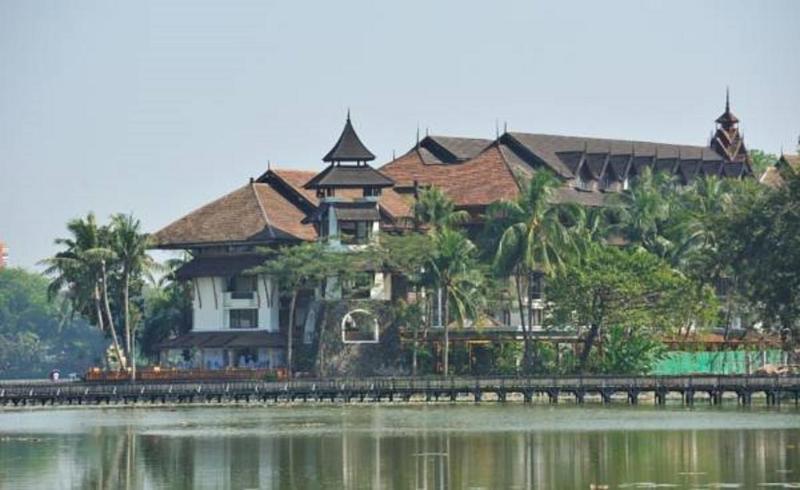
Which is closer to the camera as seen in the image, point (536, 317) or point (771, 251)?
point (771, 251)

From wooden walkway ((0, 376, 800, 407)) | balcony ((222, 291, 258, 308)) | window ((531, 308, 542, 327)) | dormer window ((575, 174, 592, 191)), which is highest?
dormer window ((575, 174, 592, 191))

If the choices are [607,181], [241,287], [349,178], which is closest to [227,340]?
[241,287]

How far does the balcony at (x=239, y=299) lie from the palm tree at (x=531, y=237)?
14.8 meters

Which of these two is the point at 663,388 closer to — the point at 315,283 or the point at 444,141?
the point at 315,283

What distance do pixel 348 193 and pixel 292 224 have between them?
410 centimetres

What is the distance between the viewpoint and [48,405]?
121 m

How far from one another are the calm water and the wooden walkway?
3.86 m

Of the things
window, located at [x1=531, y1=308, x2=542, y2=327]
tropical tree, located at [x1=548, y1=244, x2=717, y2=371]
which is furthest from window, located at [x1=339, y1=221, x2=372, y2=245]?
tropical tree, located at [x1=548, y1=244, x2=717, y2=371]

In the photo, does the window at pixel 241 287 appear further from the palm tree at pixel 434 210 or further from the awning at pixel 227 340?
the palm tree at pixel 434 210

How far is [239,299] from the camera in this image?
13462cm

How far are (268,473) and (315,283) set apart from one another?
5256cm

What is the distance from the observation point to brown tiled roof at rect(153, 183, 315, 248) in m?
133

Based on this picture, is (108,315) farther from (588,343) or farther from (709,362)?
(709,362)

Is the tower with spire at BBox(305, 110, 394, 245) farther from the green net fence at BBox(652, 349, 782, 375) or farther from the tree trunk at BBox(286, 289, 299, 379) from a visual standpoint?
the green net fence at BBox(652, 349, 782, 375)
